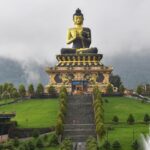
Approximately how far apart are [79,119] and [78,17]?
3342 cm

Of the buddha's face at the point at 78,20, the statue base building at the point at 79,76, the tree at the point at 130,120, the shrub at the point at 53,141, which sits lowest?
the shrub at the point at 53,141

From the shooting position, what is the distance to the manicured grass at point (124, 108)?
216ft

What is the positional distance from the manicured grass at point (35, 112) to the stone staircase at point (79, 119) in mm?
2030

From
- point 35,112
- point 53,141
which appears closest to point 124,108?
point 35,112

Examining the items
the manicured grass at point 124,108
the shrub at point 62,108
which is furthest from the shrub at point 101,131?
the shrub at point 62,108

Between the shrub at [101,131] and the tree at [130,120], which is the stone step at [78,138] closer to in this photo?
the shrub at [101,131]

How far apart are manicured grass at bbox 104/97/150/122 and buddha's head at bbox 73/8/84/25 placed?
19.5 metres

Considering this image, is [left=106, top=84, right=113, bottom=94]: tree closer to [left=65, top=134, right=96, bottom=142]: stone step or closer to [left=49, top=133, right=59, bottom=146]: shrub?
[left=65, top=134, right=96, bottom=142]: stone step

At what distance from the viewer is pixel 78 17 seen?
94.0 metres

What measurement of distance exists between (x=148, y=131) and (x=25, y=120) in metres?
15.7

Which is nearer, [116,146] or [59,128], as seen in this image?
[116,146]

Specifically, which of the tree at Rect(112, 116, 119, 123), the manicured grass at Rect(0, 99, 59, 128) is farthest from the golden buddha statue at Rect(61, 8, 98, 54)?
the tree at Rect(112, 116, 119, 123)

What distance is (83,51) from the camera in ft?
300

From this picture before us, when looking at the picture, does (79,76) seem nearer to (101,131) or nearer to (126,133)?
(126,133)
